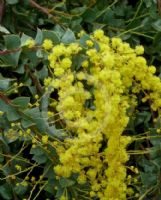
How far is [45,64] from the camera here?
1.00 metres

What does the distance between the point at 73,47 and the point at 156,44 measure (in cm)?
33

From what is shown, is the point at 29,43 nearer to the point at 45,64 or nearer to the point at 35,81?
the point at 45,64

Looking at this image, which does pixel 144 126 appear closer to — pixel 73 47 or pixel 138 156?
pixel 138 156

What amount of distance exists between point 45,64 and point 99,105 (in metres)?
0.18

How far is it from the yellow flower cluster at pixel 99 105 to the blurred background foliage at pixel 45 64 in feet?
0.25

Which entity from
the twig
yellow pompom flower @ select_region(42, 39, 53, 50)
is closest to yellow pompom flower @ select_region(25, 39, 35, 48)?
yellow pompom flower @ select_region(42, 39, 53, 50)

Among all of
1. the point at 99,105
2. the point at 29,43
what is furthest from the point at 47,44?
the point at 99,105

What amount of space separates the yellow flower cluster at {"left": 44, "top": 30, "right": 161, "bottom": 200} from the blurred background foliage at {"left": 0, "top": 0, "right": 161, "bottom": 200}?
0.25ft

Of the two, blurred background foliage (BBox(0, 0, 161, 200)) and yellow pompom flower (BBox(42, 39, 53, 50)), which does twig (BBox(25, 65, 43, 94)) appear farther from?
yellow pompom flower (BBox(42, 39, 53, 50))

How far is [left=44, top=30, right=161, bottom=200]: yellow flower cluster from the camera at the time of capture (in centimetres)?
84

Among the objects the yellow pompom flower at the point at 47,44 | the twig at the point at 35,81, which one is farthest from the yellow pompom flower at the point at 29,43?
the twig at the point at 35,81

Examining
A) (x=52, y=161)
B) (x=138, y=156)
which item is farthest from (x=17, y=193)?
(x=138, y=156)

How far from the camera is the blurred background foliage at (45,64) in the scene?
99 centimetres

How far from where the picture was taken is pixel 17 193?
3.55 feet
